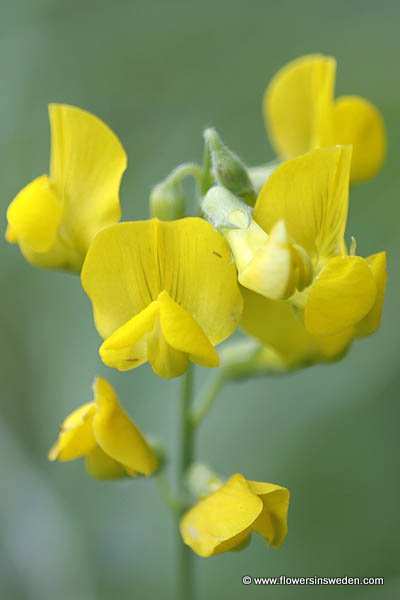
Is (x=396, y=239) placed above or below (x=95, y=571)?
above

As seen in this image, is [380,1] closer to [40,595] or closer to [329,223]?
[329,223]

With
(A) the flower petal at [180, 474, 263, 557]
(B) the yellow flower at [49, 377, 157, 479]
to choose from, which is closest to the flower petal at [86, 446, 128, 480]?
(B) the yellow flower at [49, 377, 157, 479]

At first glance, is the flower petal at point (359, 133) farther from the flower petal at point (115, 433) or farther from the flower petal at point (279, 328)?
the flower petal at point (115, 433)

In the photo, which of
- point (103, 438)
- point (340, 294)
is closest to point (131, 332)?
point (103, 438)

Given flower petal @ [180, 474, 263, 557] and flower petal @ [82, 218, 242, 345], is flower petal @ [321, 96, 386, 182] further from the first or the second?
flower petal @ [180, 474, 263, 557]

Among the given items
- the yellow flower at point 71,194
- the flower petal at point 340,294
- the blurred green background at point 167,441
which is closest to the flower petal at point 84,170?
the yellow flower at point 71,194

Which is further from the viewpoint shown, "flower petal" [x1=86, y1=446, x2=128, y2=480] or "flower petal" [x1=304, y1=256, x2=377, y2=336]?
"flower petal" [x1=86, y1=446, x2=128, y2=480]

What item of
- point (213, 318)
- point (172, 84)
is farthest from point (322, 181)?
point (172, 84)
